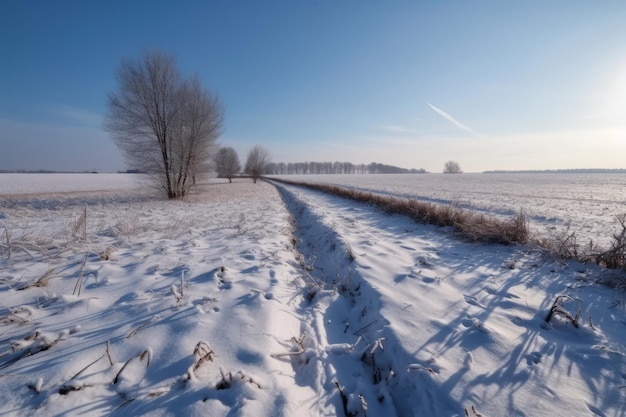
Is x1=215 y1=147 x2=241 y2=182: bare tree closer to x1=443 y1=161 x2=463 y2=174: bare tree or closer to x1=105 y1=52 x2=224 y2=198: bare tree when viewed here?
x1=105 y1=52 x2=224 y2=198: bare tree

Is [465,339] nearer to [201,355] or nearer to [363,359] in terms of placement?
[363,359]

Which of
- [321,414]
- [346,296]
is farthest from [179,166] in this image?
[321,414]

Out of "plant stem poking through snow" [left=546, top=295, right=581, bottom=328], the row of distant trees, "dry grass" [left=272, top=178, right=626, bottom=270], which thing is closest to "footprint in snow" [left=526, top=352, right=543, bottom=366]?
"plant stem poking through snow" [left=546, top=295, right=581, bottom=328]

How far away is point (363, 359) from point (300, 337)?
27.0 inches

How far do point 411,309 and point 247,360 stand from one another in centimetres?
208

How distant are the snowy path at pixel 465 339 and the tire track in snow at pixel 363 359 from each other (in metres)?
0.01

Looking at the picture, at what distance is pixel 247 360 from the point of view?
7.47 ft

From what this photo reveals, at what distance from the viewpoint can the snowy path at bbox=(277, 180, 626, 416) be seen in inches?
79.4

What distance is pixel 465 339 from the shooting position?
265 centimetres

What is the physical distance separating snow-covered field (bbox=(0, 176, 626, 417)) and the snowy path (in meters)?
0.02

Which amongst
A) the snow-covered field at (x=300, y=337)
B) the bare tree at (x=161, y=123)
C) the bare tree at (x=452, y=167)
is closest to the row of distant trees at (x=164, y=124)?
the bare tree at (x=161, y=123)

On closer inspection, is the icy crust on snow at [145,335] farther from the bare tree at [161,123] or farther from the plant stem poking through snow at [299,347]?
the bare tree at [161,123]

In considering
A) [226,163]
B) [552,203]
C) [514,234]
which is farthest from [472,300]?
[226,163]

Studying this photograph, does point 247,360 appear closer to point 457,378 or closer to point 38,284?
point 457,378
